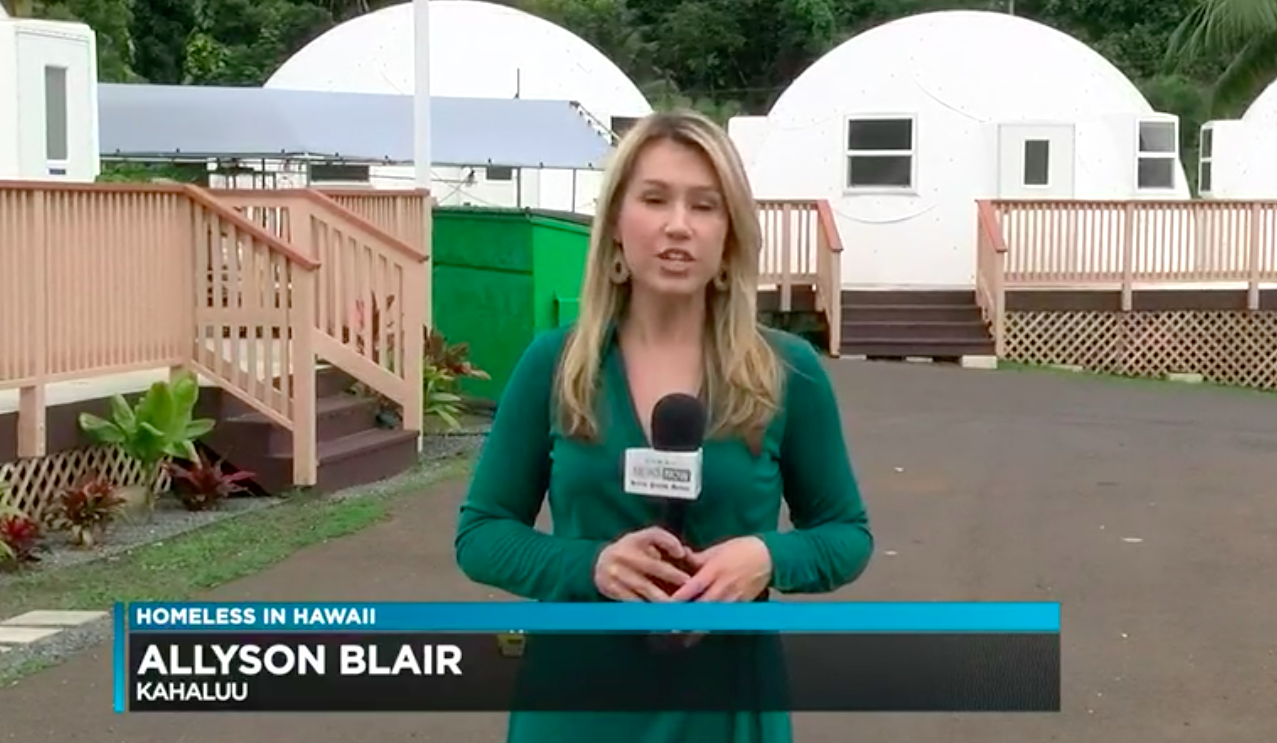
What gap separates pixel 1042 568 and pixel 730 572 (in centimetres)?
764

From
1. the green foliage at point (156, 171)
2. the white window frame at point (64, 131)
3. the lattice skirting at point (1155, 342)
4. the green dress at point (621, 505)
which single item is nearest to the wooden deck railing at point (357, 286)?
the white window frame at point (64, 131)

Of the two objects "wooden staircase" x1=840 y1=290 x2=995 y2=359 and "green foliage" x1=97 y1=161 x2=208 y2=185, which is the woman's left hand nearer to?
"wooden staircase" x1=840 y1=290 x2=995 y2=359

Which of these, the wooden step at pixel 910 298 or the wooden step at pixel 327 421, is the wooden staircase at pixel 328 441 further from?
the wooden step at pixel 910 298

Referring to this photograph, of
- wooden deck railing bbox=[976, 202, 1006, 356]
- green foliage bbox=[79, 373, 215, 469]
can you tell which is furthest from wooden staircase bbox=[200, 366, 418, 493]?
wooden deck railing bbox=[976, 202, 1006, 356]

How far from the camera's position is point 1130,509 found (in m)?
12.0

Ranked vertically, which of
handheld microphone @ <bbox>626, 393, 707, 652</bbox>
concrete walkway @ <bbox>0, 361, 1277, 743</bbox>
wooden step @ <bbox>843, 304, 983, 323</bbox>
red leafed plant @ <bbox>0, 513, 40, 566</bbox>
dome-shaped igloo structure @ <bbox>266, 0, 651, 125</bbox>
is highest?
dome-shaped igloo structure @ <bbox>266, 0, 651, 125</bbox>

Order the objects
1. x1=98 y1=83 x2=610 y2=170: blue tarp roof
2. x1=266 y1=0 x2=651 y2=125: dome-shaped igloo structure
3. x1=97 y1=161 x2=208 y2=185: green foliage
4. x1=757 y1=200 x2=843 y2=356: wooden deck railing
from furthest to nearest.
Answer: x1=266 y1=0 x2=651 y2=125: dome-shaped igloo structure, x1=97 y1=161 x2=208 y2=185: green foliage, x1=98 y1=83 x2=610 y2=170: blue tarp roof, x1=757 y1=200 x2=843 y2=356: wooden deck railing

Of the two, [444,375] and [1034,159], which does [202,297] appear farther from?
[1034,159]

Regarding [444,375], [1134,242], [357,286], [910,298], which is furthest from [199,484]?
[1134,242]

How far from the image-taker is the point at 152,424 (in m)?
10.8

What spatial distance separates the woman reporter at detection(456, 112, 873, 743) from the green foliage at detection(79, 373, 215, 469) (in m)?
8.16

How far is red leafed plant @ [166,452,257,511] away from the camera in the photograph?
445 inches

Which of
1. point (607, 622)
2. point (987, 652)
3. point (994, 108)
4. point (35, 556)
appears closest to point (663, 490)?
point (607, 622)

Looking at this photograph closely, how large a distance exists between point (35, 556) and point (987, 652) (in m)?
7.75
